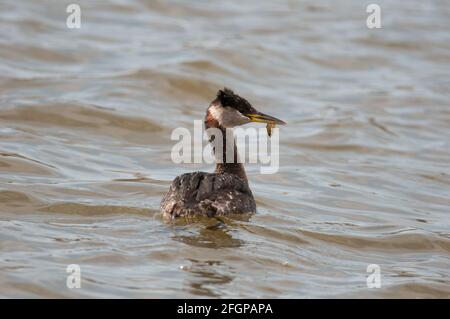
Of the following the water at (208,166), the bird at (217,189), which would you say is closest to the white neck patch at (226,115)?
the bird at (217,189)

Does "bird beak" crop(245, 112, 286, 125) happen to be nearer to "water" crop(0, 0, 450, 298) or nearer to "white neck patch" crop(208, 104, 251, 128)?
"white neck patch" crop(208, 104, 251, 128)

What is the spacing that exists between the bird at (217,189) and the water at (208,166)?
0.13 meters

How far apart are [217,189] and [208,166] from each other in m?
3.09

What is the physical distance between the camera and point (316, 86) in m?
16.0

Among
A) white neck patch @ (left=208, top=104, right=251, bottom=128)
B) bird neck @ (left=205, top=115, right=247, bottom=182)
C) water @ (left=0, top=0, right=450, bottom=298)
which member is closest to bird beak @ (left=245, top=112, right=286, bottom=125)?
white neck patch @ (left=208, top=104, right=251, bottom=128)

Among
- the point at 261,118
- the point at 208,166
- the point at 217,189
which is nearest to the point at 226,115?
the point at 261,118

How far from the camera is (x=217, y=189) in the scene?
28.7 ft

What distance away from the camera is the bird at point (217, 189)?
8.55 metres

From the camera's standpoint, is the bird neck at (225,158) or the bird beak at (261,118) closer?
the bird neck at (225,158)

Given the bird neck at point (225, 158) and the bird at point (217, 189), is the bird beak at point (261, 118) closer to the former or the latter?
the bird at point (217, 189)

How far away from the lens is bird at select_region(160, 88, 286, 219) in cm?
855

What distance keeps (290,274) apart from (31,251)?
2.17 metres

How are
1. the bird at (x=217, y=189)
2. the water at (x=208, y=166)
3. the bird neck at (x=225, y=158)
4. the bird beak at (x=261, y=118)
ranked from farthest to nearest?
the bird beak at (x=261, y=118), the bird neck at (x=225, y=158), the bird at (x=217, y=189), the water at (x=208, y=166)

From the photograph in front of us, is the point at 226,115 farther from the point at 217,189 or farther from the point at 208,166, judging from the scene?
the point at 208,166
